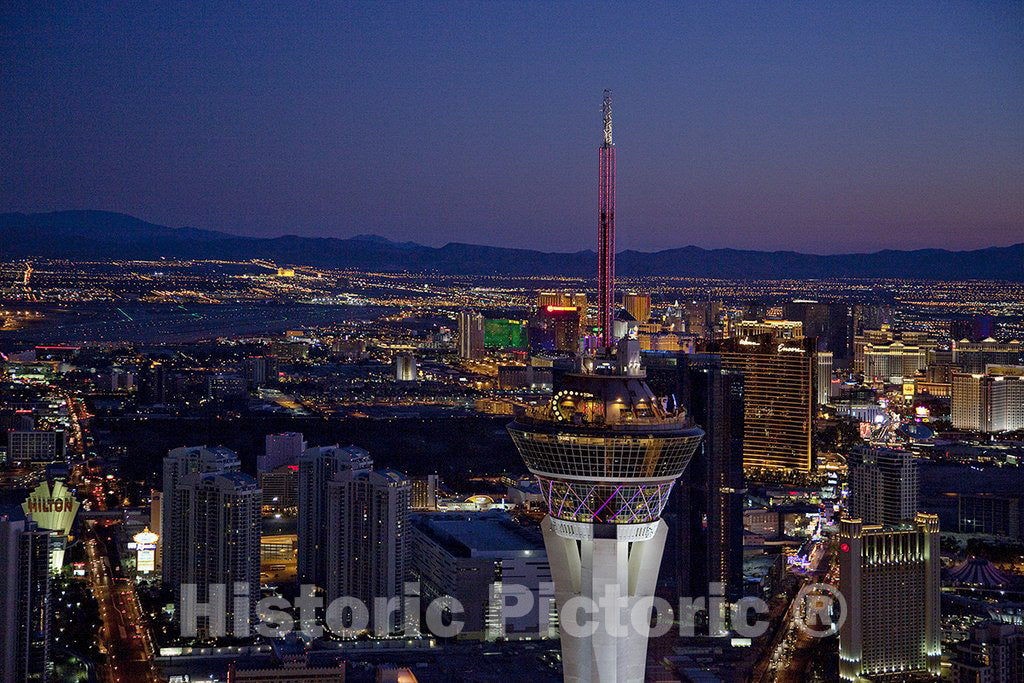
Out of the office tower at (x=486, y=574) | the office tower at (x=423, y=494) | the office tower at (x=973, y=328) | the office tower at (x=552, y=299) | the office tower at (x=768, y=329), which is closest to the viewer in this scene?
the office tower at (x=486, y=574)

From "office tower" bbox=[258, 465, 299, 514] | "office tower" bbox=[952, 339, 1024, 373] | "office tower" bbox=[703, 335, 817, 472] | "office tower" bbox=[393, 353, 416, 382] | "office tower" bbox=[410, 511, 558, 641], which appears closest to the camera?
"office tower" bbox=[410, 511, 558, 641]

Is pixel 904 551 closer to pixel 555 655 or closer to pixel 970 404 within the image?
pixel 555 655

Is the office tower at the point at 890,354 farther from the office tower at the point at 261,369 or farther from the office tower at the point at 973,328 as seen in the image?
the office tower at the point at 261,369

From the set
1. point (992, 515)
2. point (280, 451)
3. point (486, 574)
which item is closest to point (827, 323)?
point (992, 515)

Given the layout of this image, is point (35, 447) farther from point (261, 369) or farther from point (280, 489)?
point (261, 369)

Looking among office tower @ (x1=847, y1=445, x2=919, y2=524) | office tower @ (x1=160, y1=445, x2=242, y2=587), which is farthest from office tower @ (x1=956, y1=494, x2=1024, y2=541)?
office tower @ (x1=160, y1=445, x2=242, y2=587)

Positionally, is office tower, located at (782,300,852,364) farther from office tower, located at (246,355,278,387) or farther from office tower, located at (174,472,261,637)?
office tower, located at (174,472,261,637)

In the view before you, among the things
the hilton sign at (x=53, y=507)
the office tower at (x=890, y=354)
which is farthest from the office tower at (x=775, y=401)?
the hilton sign at (x=53, y=507)
